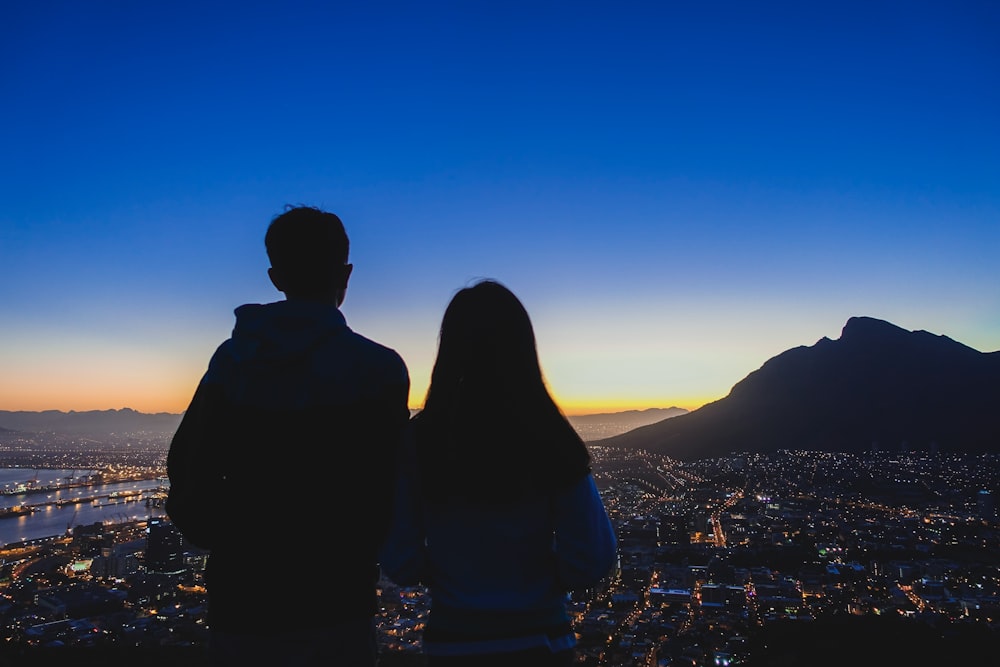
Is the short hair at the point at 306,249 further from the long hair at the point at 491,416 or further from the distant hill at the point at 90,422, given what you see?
the distant hill at the point at 90,422

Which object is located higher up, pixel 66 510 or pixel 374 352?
pixel 374 352

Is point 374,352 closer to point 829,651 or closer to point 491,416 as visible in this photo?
point 491,416

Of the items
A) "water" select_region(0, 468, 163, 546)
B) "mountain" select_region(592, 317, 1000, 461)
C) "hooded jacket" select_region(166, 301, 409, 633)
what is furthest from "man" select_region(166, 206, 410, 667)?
"mountain" select_region(592, 317, 1000, 461)

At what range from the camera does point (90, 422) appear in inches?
6831

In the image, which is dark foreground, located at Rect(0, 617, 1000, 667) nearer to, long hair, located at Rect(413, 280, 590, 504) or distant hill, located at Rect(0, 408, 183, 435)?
long hair, located at Rect(413, 280, 590, 504)

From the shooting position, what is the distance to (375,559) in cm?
117

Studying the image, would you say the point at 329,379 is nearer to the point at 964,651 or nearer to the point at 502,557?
the point at 502,557

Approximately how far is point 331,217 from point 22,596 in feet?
66.3

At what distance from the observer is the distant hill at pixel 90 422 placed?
156562 millimetres

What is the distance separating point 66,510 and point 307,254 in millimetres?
49065

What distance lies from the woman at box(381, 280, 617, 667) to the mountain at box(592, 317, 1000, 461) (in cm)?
5496

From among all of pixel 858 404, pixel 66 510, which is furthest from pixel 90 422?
pixel 858 404

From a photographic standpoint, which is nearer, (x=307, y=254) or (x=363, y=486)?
(x=363, y=486)

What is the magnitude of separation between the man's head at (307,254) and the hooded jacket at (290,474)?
11 cm
